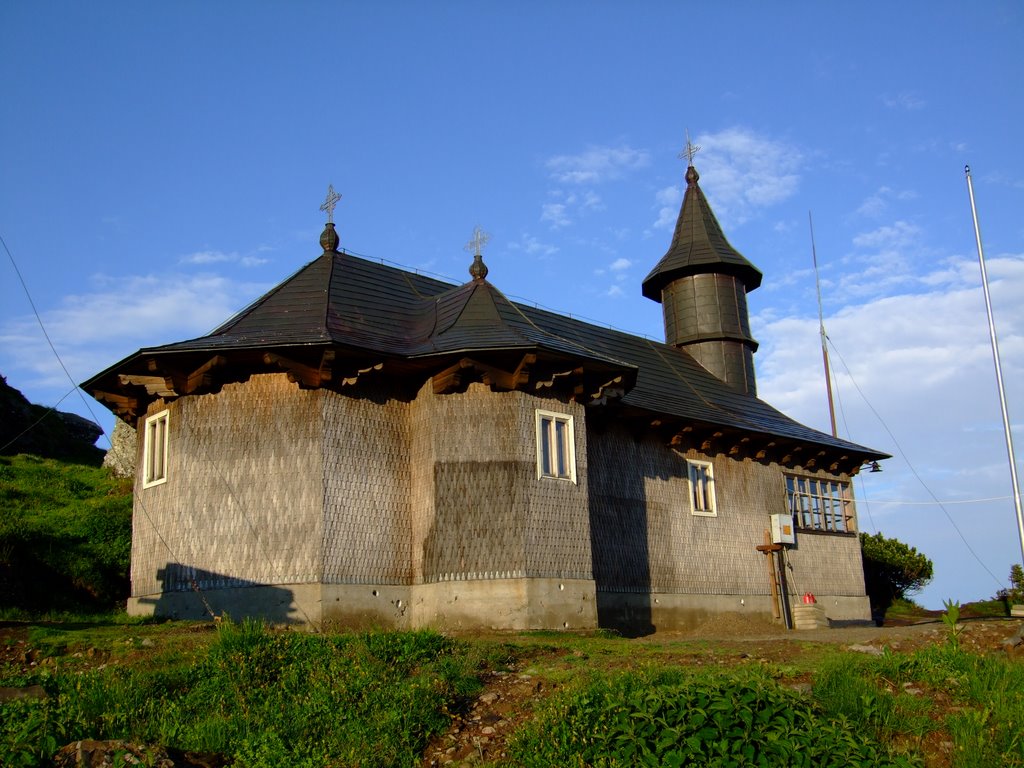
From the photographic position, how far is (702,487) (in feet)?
75.5

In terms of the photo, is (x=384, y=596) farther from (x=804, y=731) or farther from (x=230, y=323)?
(x=804, y=731)

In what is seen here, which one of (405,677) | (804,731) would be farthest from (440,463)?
(804,731)

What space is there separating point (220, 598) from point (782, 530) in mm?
13464

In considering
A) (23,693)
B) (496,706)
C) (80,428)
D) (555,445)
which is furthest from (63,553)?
(80,428)

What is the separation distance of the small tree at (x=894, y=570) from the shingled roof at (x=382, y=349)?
13896 mm

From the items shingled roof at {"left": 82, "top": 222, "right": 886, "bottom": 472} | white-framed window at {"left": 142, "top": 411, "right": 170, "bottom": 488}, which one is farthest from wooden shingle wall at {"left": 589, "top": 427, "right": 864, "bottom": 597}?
white-framed window at {"left": 142, "top": 411, "right": 170, "bottom": 488}

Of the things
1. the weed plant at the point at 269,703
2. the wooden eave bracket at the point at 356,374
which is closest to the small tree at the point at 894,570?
the wooden eave bracket at the point at 356,374

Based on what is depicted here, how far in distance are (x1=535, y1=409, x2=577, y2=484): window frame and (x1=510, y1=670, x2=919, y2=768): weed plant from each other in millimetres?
9055

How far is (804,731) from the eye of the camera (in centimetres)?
826

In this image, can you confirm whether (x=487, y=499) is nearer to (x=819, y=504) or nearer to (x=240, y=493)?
(x=240, y=493)

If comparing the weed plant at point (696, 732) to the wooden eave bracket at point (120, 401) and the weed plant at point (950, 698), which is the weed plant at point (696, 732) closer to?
the weed plant at point (950, 698)

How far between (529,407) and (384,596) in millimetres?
4135

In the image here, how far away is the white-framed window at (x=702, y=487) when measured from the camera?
2266 centimetres

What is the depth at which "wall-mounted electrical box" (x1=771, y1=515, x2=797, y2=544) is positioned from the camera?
23.9 metres
